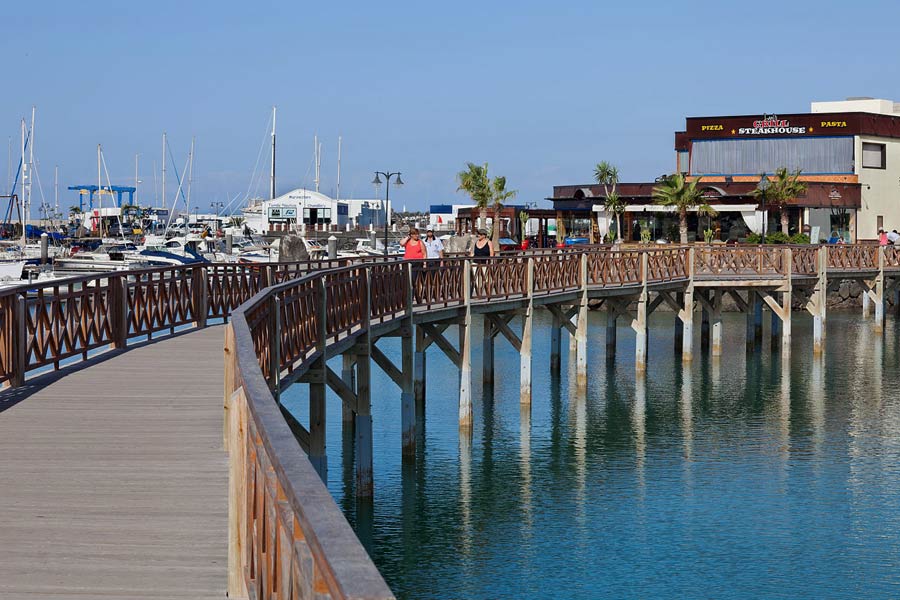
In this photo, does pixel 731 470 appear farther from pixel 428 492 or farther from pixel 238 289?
pixel 238 289

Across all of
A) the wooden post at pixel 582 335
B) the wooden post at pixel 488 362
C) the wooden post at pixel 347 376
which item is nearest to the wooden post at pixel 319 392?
the wooden post at pixel 347 376

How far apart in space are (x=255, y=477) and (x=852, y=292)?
56604mm

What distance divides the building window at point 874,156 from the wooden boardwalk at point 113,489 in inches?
2320

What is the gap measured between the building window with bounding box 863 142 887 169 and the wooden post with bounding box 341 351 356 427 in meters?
46.9

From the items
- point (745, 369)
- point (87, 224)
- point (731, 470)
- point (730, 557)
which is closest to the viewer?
point (730, 557)

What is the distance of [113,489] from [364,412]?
40.5ft

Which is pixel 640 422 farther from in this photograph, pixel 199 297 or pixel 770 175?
pixel 770 175

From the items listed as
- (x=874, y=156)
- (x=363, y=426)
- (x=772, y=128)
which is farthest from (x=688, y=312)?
(x=874, y=156)

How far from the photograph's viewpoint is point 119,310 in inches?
742

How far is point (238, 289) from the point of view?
82.8 feet

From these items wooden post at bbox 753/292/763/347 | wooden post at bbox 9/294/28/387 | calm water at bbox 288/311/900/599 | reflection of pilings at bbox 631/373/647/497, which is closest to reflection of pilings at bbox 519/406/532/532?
calm water at bbox 288/311/900/599

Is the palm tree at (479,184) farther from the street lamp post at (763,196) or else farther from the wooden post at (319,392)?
the wooden post at (319,392)

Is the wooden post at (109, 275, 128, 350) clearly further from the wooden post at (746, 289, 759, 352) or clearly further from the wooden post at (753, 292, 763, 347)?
the wooden post at (753, 292, 763, 347)

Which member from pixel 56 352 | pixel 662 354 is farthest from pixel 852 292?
pixel 56 352
